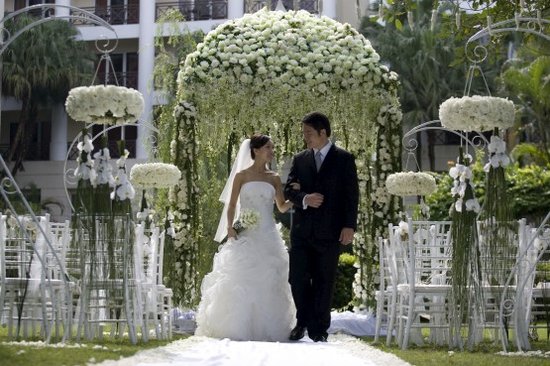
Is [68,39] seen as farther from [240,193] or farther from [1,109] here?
[240,193]

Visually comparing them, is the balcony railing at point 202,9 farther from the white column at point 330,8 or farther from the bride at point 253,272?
the bride at point 253,272

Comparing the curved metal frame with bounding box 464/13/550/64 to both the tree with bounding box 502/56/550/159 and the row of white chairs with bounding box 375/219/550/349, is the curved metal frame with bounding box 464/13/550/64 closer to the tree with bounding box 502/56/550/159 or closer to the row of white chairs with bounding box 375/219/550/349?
the row of white chairs with bounding box 375/219/550/349

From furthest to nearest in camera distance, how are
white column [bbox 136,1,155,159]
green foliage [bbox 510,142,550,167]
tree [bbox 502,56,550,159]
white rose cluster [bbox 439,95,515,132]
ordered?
white column [bbox 136,1,155,159] < tree [bbox 502,56,550,159] < green foliage [bbox 510,142,550,167] < white rose cluster [bbox 439,95,515,132]

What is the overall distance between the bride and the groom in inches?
16.1

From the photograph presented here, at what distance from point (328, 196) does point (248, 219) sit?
3.41 feet

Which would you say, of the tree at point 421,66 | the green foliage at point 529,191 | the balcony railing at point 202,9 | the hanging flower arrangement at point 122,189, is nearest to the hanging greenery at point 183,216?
the hanging flower arrangement at point 122,189

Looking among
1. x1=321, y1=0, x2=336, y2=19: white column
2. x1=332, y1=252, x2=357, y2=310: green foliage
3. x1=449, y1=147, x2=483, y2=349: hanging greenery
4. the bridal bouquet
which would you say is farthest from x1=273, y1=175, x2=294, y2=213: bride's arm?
x1=321, y1=0, x2=336, y2=19: white column

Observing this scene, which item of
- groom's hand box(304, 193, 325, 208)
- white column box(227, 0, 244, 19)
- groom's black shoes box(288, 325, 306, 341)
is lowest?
groom's black shoes box(288, 325, 306, 341)

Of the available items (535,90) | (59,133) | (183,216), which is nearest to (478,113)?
(183,216)

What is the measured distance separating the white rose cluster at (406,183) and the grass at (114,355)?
143 inches

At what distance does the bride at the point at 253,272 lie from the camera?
10.5 metres

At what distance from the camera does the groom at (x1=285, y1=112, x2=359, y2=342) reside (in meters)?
10.0

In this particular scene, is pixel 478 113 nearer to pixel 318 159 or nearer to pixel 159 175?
pixel 318 159

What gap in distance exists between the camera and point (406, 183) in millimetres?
13359
